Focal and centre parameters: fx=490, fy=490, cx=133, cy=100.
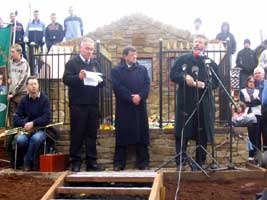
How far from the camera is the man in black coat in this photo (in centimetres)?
674

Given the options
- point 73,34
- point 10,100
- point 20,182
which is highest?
point 73,34

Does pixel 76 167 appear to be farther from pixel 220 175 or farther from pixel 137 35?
pixel 137 35

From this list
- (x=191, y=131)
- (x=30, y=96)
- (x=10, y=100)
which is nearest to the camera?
(x=191, y=131)

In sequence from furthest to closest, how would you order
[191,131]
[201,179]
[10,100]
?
[10,100]
[191,131]
[201,179]

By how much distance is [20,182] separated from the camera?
6156mm

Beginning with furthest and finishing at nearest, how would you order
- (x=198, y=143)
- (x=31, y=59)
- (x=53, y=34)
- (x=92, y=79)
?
(x=53, y=34)
(x=31, y=59)
(x=92, y=79)
(x=198, y=143)

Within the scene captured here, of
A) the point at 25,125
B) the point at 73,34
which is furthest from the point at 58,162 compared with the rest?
the point at 73,34

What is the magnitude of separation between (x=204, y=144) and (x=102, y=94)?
2.30 meters

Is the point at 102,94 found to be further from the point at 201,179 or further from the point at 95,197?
the point at 95,197

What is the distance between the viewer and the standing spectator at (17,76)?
316 inches

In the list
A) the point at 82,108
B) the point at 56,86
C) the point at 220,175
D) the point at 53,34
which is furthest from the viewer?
the point at 53,34

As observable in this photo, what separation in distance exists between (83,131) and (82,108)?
0.32 meters

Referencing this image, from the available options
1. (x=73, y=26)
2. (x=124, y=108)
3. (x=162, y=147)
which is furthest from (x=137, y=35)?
(x=124, y=108)

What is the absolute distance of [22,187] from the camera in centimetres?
583
